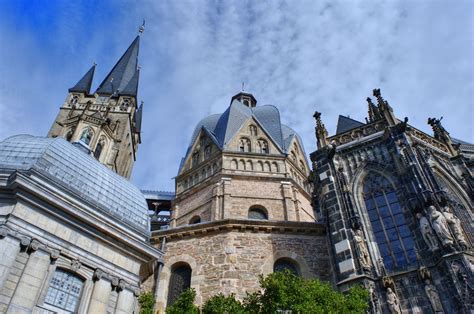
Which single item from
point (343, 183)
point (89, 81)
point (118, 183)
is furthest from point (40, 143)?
point (89, 81)

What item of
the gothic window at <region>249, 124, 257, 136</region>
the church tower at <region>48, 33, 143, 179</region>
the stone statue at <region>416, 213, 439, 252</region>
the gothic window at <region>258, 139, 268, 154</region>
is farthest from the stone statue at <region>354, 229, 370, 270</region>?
the church tower at <region>48, 33, 143, 179</region>

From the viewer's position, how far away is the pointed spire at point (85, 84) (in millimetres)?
46344

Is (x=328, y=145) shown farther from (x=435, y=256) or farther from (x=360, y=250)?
(x=435, y=256)

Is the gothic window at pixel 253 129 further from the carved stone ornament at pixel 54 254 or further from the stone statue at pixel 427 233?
the carved stone ornament at pixel 54 254

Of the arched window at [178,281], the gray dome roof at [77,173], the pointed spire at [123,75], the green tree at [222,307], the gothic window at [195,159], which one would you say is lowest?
the green tree at [222,307]

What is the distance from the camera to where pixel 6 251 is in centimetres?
1031

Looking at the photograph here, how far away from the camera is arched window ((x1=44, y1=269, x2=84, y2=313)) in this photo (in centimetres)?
1092

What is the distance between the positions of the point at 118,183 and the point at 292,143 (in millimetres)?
17126

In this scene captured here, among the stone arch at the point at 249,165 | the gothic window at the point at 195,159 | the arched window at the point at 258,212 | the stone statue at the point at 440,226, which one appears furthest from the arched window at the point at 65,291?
the gothic window at the point at 195,159

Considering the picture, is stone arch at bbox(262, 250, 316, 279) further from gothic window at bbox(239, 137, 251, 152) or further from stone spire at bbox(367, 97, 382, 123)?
gothic window at bbox(239, 137, 251, 152)

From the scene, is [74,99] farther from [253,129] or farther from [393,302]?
[393,302]

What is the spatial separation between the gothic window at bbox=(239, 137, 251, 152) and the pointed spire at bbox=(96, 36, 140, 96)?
79.2 feet

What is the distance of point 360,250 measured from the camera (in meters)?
13.8

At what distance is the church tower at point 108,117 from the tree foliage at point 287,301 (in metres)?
23.8
